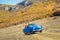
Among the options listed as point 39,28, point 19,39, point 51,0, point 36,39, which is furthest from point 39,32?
point 51,0

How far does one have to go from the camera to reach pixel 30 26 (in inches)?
1315

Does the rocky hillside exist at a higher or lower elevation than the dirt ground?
lower

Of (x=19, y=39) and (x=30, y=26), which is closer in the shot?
(x=19, y=39)

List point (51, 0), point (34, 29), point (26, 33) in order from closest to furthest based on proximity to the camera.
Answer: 1. point (34, 29)
2. point (26, 33)
3. point (51, 0)

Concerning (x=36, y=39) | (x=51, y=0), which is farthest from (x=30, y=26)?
(x=51, y=0)

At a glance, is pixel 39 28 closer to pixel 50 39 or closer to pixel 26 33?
pixel 26 33

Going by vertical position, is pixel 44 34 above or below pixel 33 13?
above

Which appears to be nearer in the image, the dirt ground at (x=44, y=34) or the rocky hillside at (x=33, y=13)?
the dirt ground at (x=44, y=34)

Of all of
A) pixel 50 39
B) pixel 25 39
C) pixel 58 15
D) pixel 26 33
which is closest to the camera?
pixel 50 39

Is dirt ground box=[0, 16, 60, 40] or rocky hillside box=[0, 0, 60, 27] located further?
rocky hillside box=[0, 0, 60, 27]

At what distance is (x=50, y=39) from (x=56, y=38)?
0.78m

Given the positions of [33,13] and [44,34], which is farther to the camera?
[33,13]

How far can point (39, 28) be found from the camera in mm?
32594

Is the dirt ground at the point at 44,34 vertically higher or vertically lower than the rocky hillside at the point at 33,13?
higher
